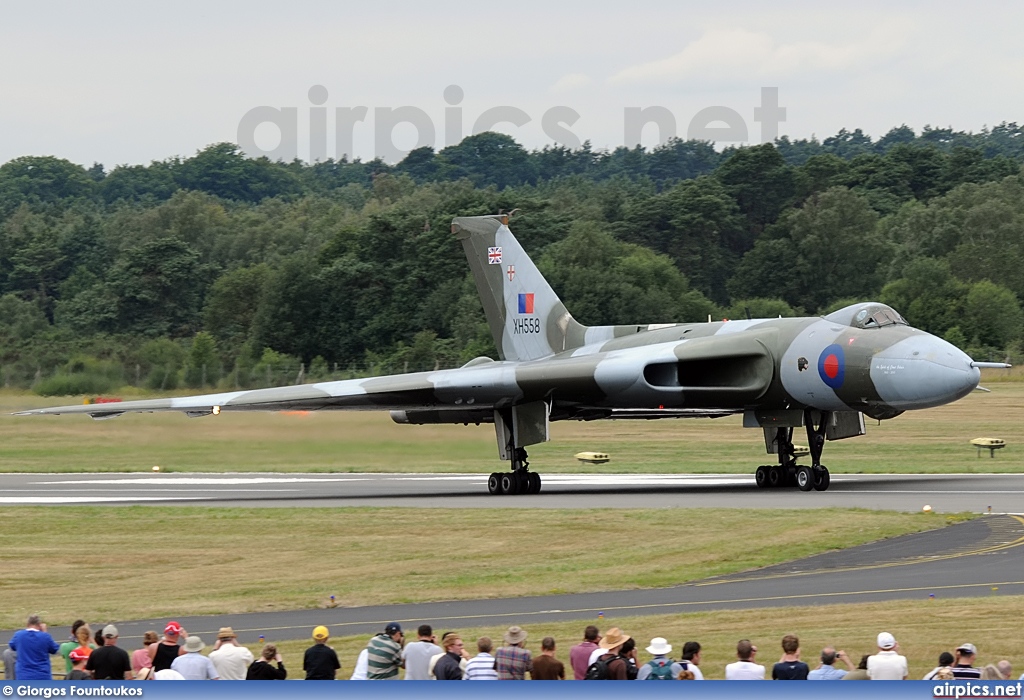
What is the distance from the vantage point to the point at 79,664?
35.4 ft

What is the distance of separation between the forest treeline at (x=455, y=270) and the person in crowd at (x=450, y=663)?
28476 millimetres

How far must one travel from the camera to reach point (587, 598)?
618 inches

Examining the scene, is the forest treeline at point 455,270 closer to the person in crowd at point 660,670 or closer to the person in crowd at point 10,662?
the person in crowd at point 10,662

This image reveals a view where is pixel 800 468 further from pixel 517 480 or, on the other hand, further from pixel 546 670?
pixel 546 670

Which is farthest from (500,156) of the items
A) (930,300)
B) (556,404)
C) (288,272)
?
(556,404)

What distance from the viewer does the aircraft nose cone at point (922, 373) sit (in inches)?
912

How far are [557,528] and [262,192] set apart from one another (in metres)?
135

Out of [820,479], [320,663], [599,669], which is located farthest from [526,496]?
[599,669]

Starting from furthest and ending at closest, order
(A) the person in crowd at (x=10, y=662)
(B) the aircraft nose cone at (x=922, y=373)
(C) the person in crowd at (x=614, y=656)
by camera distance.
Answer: (B) the aircraft nose cone at (x=922, y=373) < (A) the person in crowd at (x=10, y=662) < (C) the person in crowd at (x=614, y=656)

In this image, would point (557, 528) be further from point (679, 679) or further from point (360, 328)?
point (360, 328)

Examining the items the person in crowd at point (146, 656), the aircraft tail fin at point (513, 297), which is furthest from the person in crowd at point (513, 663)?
the aircraft tail fin at point (513, 297)

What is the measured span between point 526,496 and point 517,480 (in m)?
0.53

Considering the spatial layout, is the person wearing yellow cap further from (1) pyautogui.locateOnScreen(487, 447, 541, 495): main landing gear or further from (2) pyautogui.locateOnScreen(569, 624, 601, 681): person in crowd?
(1) pyautogui.locateOnScreen(487, 447, 541, 495): main landing gear

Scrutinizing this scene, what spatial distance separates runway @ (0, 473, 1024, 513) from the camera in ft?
77.8
